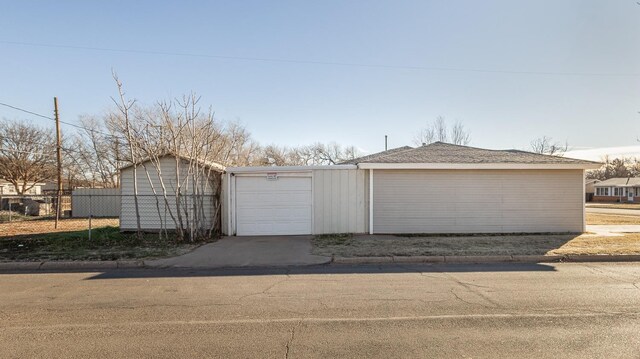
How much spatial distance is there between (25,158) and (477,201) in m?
40.1

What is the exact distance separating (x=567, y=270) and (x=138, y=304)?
26.4 ft

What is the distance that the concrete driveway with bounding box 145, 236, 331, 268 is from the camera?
8797 millimetres

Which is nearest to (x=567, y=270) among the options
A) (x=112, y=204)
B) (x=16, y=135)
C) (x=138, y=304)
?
(x=138, y=304)

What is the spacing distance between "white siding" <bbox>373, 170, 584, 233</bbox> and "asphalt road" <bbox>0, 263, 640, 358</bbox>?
5.86 m

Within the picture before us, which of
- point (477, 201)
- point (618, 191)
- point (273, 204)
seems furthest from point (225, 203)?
point (618, 191)

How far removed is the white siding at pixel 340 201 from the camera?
13.6m

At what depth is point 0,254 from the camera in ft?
31.8

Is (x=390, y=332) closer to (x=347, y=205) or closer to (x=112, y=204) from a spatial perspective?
(x=347, y=205)

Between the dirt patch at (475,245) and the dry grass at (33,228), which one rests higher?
the dirt patch at (475,245)

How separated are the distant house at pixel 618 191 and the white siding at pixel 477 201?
5614 centimetres

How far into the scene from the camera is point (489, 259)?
9.05 m

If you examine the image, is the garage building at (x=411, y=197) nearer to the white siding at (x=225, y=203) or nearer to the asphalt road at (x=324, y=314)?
the white siding at (x=225, y=203)

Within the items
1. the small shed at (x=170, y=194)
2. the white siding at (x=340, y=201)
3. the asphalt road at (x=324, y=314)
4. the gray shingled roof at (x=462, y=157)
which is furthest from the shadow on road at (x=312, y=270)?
the gray shingled roof at (x=462, y=157)

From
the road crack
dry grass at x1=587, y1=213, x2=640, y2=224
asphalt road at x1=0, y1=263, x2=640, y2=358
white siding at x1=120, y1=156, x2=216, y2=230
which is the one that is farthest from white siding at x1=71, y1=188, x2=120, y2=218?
dry grass at x1=587, y1=213, x2=640, y2=224
